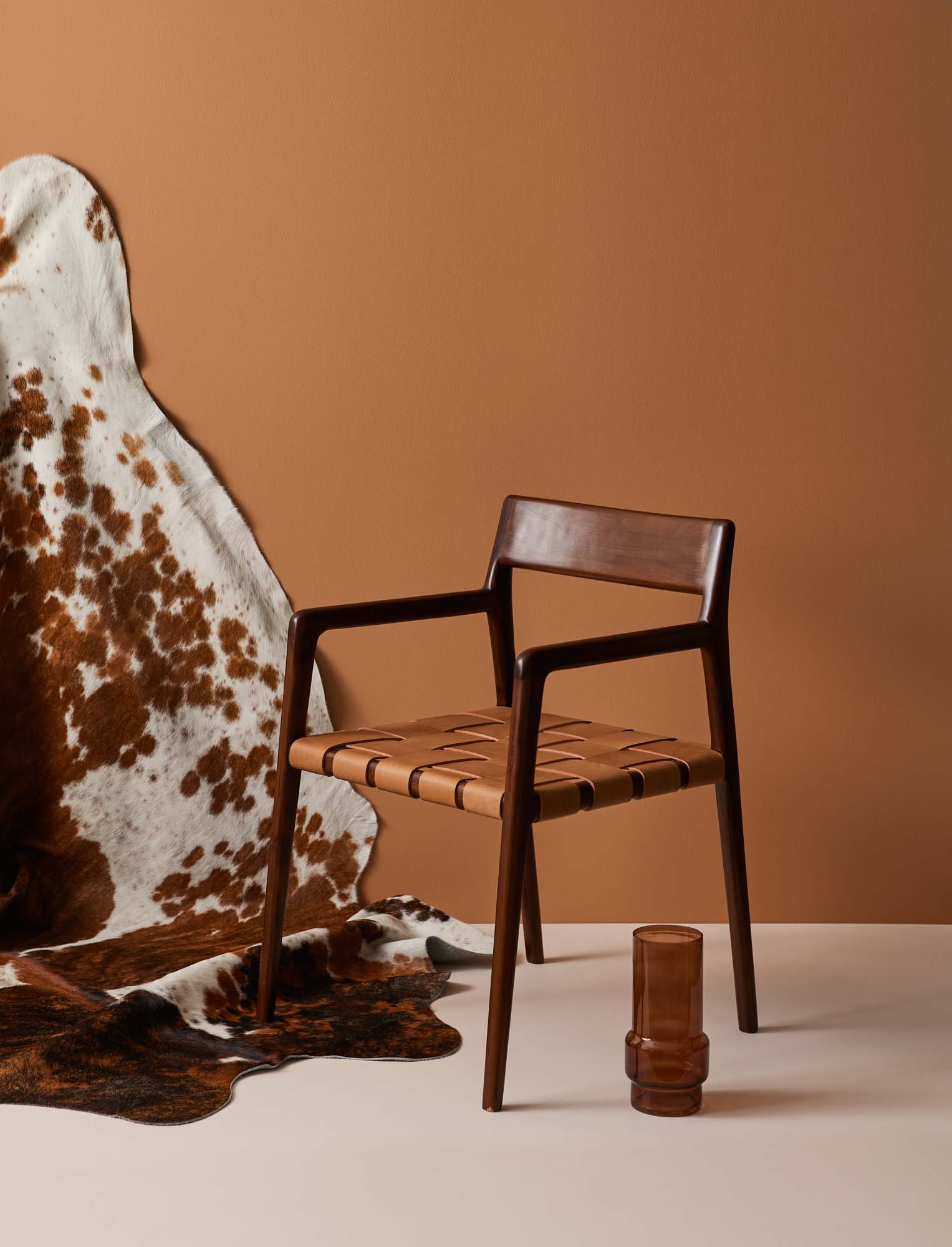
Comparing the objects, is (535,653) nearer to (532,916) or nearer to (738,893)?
(738,893)

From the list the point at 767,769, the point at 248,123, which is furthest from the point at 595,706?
the point at 248,123

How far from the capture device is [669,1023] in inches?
67.3

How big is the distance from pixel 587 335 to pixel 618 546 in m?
0.50

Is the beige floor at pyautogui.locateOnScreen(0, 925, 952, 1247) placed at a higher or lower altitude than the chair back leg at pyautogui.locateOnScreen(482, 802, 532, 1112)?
lower

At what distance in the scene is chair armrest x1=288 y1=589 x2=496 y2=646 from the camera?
76.7 inches

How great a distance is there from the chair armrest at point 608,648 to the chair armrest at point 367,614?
32cm

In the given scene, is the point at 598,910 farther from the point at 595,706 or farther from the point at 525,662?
the point at 525,662

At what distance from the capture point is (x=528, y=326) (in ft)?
7.79

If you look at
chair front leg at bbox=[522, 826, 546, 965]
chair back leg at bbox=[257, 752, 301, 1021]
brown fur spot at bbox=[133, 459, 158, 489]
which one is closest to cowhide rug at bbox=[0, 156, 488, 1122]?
brown fur spot at bbox=[133, 459, 158, 489]

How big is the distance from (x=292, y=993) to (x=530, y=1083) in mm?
449

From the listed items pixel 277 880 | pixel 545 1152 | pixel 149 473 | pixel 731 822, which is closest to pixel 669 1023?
pixel 545 1152

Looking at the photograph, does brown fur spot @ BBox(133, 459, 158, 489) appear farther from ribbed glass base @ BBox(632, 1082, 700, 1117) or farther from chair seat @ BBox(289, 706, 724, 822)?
ribbed glass base @ BBox(632, 1082, 700, 1117)

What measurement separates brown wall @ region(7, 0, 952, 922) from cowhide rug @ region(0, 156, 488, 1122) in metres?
0.07

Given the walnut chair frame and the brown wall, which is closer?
the walnut chair frame
